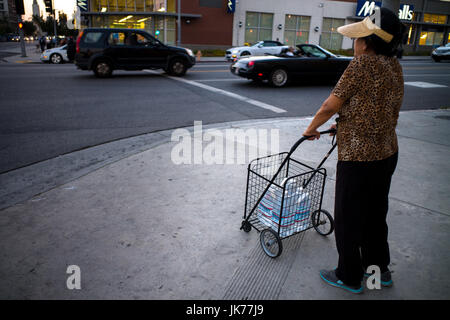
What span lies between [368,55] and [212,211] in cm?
219

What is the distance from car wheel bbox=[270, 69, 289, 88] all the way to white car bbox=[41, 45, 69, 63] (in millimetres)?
14725

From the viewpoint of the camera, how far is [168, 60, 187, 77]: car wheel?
14438 millimetres

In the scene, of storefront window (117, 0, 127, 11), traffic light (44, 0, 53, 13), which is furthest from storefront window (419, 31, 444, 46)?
traffic light (44, 0, 53, 13)

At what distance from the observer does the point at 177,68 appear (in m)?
14.5

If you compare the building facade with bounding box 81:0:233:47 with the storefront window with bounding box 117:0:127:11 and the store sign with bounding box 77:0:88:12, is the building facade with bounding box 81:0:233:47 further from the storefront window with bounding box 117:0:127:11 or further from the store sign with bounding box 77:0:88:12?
the store sign with bounding box 77:0:88:12

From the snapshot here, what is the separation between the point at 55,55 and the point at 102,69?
938 centimetres

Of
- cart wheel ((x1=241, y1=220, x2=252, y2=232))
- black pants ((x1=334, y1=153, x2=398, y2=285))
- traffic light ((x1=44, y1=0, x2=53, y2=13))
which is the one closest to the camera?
black pants ((x1=334, y1=153, x2=398, y2=285))

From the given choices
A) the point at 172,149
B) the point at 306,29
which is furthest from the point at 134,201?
the point at 306,29

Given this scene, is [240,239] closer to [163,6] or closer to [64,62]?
[64,62]

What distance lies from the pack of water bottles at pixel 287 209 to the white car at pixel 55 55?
21586 mm

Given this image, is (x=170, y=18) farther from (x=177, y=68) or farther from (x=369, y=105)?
(x=369, y=105)

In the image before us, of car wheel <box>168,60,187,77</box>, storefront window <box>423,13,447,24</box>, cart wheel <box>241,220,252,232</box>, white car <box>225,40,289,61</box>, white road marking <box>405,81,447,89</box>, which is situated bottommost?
cart wheel <box>241,220,252,232</box>

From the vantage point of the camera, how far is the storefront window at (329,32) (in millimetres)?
39031

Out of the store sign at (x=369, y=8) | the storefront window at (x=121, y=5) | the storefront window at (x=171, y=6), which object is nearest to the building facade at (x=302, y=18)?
the store sign at (x=369, y=8)
